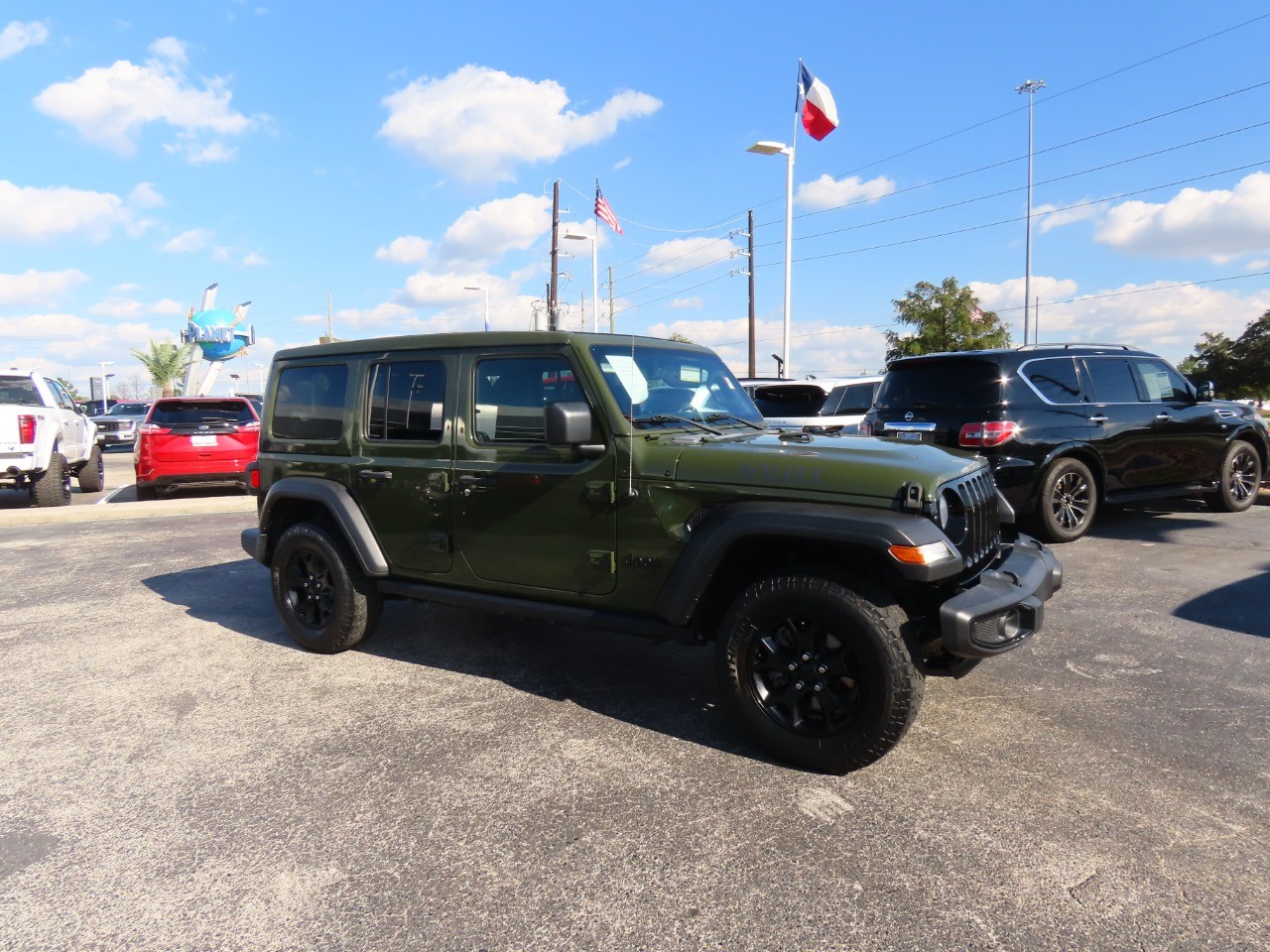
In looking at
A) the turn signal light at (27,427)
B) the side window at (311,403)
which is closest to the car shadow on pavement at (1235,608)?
the side window at (311,403)

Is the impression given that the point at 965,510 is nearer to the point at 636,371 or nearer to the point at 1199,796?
the point at 1199,796

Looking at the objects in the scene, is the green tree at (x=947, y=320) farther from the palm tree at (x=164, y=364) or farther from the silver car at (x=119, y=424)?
the palm tree at (x=164, y=364)

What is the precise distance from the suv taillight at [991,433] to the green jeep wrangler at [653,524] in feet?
10.7

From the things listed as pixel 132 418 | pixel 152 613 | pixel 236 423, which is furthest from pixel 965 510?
pixel 132 418

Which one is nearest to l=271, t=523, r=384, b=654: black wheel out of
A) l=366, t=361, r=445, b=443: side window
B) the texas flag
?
l=366, t=361, r=445, b=443: side window

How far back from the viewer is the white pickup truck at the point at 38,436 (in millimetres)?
10297

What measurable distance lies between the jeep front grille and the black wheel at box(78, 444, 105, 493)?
13.9 meters

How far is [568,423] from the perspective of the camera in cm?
347

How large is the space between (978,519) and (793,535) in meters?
0.97

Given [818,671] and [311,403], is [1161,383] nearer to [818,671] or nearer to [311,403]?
[818,671]

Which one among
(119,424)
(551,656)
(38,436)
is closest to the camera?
(551,656)

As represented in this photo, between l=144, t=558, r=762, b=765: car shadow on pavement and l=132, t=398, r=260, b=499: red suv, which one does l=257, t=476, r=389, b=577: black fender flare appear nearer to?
l=144, t=558, r=762, b=765: car shadow on pavement

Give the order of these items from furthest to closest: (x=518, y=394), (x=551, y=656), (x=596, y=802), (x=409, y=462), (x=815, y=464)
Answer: (x=551, y=656) → (x=409, y=462) → (x=518, y=394) → (x=815, y=464) → (x=596, y=802)

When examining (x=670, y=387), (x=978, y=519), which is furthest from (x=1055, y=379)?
(x=670, y=387)
